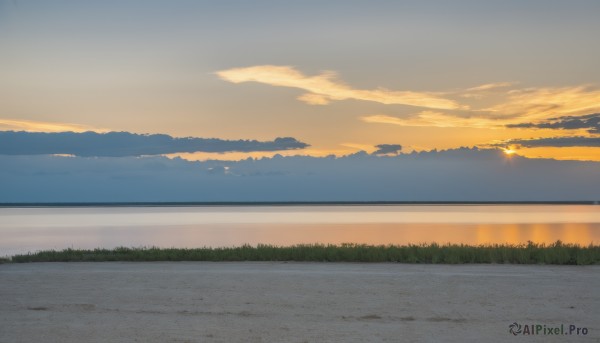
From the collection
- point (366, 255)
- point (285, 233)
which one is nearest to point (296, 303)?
point (366, 255)

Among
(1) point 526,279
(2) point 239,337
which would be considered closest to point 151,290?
(2) point 239,337

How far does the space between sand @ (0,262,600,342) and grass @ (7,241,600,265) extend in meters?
1.46

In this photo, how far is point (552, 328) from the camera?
12.4m

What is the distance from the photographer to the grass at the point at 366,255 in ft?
72.7

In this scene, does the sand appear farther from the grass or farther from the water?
the water

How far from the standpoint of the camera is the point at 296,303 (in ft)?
48.8

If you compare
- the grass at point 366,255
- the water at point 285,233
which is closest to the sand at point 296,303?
the grass at point 366,255

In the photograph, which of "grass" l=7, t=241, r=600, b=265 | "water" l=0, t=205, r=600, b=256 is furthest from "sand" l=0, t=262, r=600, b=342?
"water" l=0, t=205, r=600, b=256

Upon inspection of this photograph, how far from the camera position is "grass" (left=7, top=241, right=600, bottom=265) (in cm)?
2217

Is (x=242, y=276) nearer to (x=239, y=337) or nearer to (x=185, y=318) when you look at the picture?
(x=185, y=318)

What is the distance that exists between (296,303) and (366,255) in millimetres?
8483

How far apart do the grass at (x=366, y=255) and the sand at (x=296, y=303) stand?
1.46 meters

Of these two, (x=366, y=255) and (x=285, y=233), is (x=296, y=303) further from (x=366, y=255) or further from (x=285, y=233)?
(x=285, y=233)

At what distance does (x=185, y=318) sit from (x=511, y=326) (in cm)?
625
